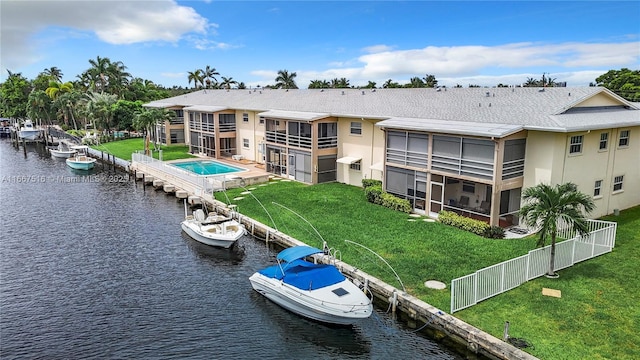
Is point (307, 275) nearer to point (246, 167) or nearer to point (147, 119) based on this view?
point (246, 167)

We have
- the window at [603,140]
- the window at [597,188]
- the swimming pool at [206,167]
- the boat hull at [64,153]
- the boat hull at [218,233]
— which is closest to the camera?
the boat hull at [218,233]

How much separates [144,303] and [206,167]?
95.8ft

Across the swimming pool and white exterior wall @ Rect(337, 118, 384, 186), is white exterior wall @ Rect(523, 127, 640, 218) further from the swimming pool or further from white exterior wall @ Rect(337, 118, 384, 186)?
the swimming pool

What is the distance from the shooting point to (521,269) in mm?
18500

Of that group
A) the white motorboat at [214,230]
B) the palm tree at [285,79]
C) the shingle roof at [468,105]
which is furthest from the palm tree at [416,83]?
the white motorboat at [214,230]

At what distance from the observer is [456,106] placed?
103 ft

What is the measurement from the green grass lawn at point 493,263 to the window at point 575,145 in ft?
16.6

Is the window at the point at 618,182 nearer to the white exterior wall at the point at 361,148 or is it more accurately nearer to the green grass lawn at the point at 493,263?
the green grass lawn at the point at 493,263

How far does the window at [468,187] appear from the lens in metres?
28.0

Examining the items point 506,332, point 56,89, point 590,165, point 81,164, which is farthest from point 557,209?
point 56,89

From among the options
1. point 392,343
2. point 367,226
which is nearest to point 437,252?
point 367,226

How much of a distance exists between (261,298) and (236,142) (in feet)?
116

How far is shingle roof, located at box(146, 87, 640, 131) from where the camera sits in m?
25.6

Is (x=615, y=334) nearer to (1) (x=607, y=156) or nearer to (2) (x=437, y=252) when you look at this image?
(2) (x=437, y=252)
